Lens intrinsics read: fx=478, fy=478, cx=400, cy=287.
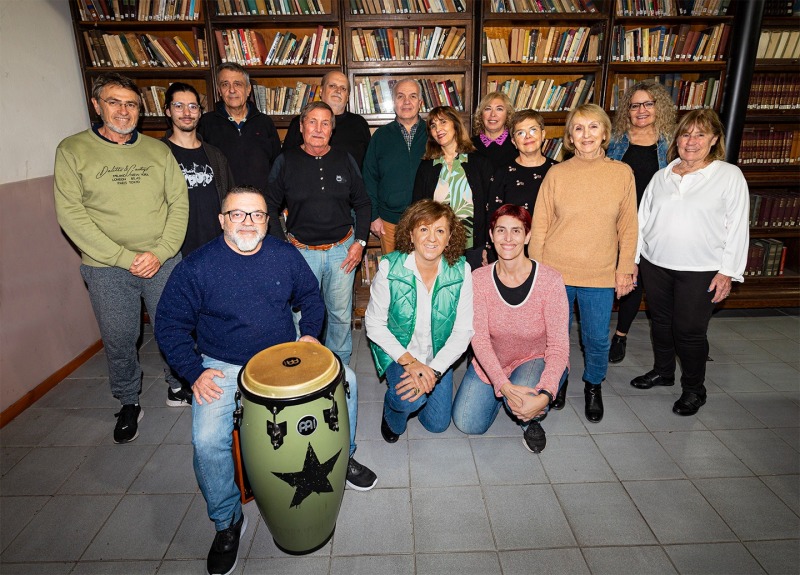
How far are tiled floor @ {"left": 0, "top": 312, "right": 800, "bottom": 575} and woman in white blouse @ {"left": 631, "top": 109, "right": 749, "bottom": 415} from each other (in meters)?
0.43

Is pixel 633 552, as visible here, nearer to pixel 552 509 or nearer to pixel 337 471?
pixel 552 509

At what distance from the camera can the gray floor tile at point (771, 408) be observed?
2.62m

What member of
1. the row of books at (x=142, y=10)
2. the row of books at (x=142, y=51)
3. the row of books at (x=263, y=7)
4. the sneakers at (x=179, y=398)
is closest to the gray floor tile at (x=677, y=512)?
the sneakers at (x=179, y=398)

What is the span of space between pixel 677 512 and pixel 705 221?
4.68 ft

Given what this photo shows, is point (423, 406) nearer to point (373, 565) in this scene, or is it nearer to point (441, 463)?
point (441, 463)

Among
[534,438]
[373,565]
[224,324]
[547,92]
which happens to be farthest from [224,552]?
[547,92]

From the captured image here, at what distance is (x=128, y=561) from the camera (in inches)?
70.3

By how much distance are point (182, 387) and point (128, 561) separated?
118 centimetres

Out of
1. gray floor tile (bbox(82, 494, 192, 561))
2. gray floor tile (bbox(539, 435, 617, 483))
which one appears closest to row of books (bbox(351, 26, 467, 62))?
gray floor tile (bbox(539, 435, 617, 483))

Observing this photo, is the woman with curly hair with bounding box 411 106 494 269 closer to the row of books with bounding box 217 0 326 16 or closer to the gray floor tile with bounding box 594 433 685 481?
the gray floor tile with bounding box 594 433 685 481

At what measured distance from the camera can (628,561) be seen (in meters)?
1.76

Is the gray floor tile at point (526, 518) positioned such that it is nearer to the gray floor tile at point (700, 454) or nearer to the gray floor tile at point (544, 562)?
the gray floor tile at point (544, 562)

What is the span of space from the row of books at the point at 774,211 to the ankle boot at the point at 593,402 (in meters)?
2.65

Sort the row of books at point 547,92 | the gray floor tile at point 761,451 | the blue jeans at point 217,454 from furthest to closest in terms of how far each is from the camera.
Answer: the row of books at point 547,92, the gray floor tile at point 761,451, the blue jeans at point 217,454
